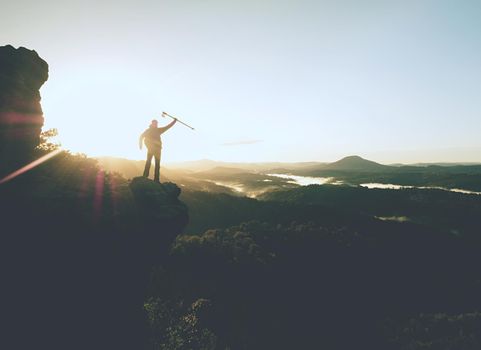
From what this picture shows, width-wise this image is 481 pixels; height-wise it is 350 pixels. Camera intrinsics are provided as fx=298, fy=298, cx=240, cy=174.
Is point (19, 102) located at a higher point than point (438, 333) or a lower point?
higher

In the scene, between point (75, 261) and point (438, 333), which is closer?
point (75, 261)

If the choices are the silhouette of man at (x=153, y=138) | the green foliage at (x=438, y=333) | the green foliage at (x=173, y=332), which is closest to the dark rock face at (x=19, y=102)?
the silhouette of man at (x=153, y=138)

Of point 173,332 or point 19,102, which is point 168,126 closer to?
point 19,102

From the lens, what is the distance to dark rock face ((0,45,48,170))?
1641 cm

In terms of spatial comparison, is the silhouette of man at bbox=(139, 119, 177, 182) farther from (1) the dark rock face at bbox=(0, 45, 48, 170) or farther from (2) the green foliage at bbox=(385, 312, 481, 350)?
(2) the green foliage at bbox=(385, 312, 481, 350)

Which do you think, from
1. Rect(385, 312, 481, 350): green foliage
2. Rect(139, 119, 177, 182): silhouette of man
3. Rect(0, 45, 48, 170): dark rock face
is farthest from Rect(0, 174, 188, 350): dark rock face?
Rect(385, 312, 481, 350): green foliage

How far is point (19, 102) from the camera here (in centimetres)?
1767

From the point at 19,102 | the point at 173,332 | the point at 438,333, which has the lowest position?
the point at 438,333

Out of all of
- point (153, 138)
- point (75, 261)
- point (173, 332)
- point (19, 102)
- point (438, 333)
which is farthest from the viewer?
point (438, 333)

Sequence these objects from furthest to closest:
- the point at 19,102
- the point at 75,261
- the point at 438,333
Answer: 1. the point at 438,333
2. the point at 19,102
3. the point at 75,261

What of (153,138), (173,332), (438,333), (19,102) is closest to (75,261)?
(153,138)

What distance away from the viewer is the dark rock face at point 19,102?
A: 16406mm

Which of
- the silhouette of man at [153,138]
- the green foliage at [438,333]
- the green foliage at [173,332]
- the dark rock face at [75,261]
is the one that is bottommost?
the green foliage at [438,333]

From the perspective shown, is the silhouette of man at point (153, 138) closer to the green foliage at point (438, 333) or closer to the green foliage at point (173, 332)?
the green foliage at point (173, 332)
